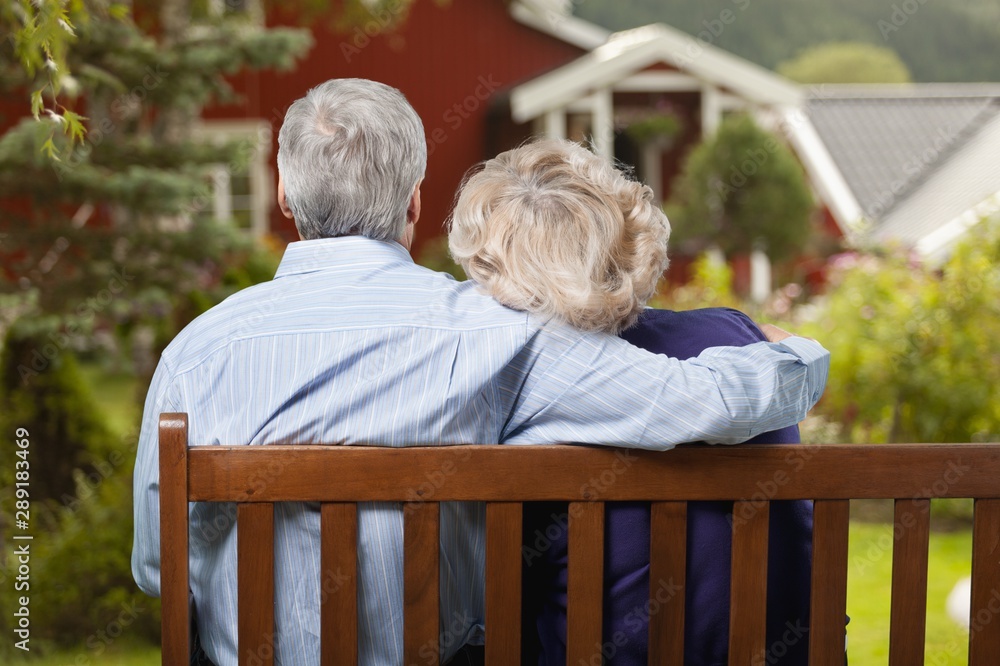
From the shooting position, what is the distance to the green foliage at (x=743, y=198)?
11469 mm

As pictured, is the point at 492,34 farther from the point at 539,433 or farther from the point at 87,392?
the point at 539,433

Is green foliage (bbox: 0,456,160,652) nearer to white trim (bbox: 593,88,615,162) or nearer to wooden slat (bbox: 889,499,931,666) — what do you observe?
wooden slat (bbox: 889,499,931,666)

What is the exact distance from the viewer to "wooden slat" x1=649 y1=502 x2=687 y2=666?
5.22 feet

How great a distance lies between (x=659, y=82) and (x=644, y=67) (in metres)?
0.28

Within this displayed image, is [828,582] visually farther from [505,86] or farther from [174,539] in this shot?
[505,86]

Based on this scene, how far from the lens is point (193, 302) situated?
471 centimetres

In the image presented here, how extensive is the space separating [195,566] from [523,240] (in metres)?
0.78

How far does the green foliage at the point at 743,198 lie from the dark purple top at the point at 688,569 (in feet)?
32.5

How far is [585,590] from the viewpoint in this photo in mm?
1592

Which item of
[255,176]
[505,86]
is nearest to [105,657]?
[255,176]

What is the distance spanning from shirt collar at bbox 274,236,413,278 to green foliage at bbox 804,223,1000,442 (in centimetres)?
462

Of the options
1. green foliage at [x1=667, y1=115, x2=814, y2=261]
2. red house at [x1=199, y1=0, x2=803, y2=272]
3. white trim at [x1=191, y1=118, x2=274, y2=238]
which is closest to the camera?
green foliage at [x1=667, y1=115, x2=814, y2=261]

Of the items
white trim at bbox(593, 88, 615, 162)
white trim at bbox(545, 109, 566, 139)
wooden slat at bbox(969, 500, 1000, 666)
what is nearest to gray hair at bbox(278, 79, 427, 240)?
wooden slat at bbox(969, 500, 1000, 666)

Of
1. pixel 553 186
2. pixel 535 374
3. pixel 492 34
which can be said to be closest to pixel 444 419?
pixel 535 374
